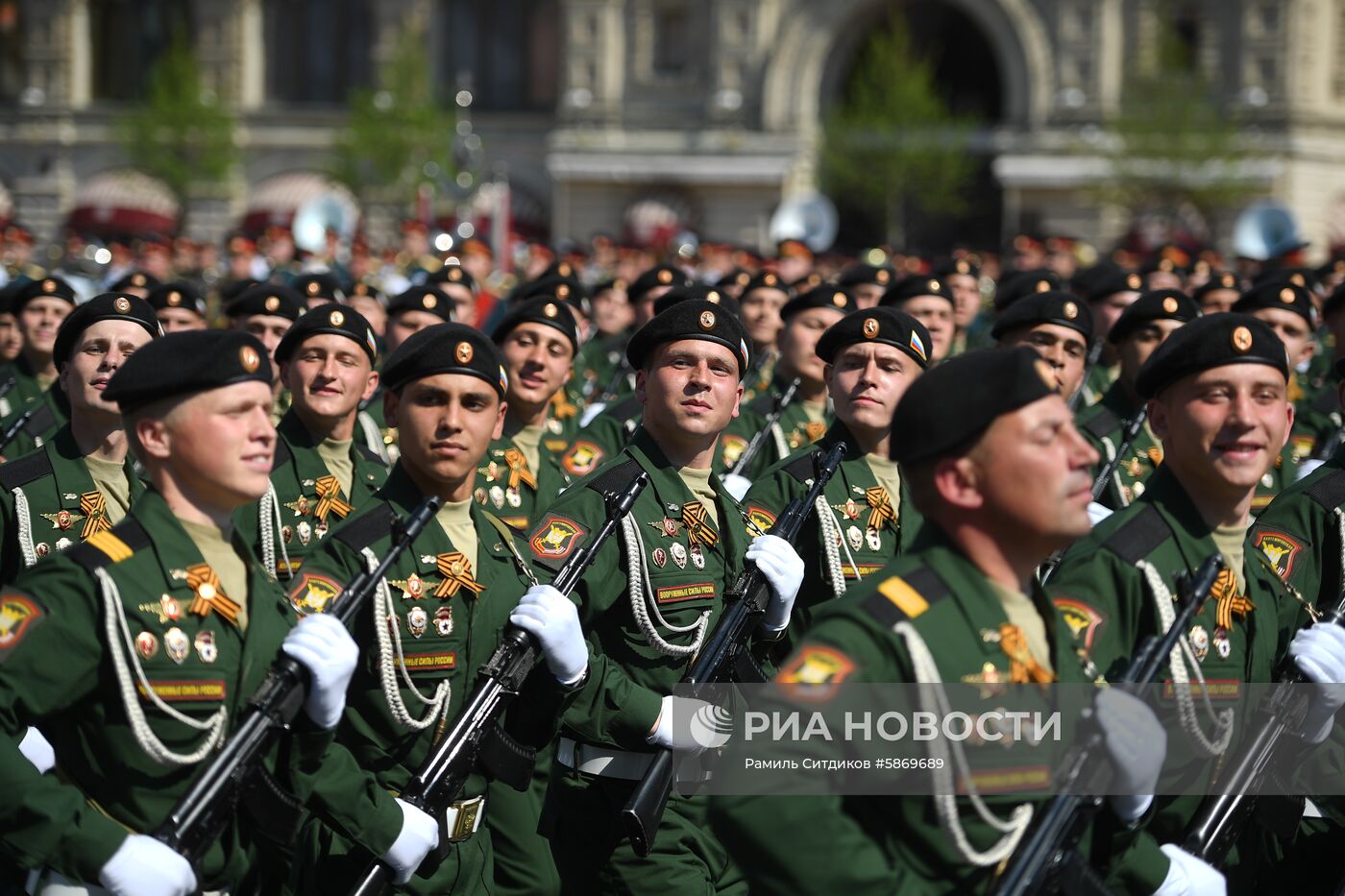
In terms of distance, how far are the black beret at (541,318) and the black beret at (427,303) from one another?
32.3 inches

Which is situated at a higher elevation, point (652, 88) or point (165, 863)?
point (652, 88)

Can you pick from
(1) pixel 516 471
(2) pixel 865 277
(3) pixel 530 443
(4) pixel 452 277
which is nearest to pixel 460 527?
(1) pixel 516 471

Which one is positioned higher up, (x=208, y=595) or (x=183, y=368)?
(x=183, y=368)

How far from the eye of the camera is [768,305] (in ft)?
38.7

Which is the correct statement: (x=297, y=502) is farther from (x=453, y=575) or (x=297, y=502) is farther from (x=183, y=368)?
(x=183, y=368)

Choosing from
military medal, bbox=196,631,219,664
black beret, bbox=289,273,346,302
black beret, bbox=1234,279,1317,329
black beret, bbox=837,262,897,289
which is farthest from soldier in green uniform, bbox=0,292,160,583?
black beret, bbox=1234,279,1317,329

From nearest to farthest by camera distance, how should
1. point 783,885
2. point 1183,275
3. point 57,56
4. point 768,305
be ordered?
point 783,885
point 768,305
point 1183,275
point 57,56

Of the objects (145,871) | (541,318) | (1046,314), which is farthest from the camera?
(541,318)

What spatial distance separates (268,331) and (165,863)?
18.2 ft

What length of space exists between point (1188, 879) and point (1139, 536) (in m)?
0.93

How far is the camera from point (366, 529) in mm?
5176

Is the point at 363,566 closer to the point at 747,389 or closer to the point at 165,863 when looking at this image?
the point at 165,863

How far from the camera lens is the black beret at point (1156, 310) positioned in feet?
28.5

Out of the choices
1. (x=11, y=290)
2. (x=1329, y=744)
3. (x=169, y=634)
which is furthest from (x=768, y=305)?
(x=169, y=634)
